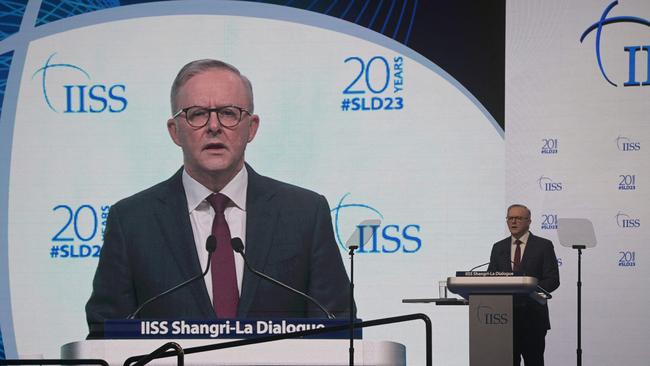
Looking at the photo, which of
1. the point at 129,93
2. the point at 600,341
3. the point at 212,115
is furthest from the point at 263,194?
the point at 600,341

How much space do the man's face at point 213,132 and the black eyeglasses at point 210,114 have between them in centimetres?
3

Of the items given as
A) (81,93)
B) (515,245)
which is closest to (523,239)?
(515,245)

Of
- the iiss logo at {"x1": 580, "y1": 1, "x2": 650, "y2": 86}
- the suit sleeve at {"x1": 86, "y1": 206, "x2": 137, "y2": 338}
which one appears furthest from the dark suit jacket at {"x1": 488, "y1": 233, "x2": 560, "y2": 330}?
the suit sleeve at {"x1": 86, "y1": 206, "x2": 137, "y2": 338}

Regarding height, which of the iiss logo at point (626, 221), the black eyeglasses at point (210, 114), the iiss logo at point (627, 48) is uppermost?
the iiss logo at point (627, 48)

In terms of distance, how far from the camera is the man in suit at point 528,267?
282 inches

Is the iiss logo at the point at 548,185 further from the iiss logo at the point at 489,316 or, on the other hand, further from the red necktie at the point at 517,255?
the iiss logo at the point at 489,316

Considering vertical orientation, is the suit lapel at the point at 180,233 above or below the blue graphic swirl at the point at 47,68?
below

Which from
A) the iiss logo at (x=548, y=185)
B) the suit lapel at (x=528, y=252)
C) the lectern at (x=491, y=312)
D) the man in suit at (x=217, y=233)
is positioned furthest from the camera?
the iiss logo at (x=548, y=185)

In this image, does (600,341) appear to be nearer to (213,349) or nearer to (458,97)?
(458,97)

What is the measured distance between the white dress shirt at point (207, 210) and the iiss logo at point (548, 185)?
233 centimetres

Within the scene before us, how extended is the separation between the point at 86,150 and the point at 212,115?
1.34m

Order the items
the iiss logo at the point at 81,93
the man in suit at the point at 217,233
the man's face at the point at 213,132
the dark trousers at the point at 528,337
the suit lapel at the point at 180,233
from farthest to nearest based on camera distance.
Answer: the iiss logo at the point at 81,93 < the man's face at the point at 213,132 < the suit lapel at the point at 180,233 < the man in suit at the point at 217,233 < the dark trousers at the point at 528,337

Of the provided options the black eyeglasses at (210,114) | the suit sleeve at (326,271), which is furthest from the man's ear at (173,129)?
the suit sleeve at (326,271)

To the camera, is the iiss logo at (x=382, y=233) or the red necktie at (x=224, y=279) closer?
the red necktie at (x=224, y=279)
